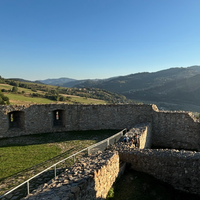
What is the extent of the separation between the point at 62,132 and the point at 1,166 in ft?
21.7

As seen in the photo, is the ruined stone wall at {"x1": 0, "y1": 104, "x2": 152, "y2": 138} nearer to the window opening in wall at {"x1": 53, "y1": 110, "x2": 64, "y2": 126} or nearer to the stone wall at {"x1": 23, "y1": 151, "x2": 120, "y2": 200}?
the window opening in wall at {"x1": 53, "y1": 110, "x2": 64, "y2": 126}

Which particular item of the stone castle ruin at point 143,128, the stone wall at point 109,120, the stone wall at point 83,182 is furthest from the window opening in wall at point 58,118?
the stone wall at point 83,182

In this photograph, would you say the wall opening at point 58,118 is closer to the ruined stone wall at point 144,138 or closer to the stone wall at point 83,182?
the ruined stone wall at point 144,138

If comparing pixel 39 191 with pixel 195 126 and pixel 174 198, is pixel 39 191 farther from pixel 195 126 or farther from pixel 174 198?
pixel 195 126

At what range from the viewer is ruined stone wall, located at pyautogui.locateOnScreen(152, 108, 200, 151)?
1226 cm

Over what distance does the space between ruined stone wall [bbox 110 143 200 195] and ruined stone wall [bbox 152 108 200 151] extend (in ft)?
18.7

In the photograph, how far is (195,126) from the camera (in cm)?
1220

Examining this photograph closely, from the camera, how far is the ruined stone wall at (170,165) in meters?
6.77

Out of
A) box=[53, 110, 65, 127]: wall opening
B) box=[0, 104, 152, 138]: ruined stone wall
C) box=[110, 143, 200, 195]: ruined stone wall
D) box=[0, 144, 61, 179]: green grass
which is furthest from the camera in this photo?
box=[53, 110, 65, 127]: wall opening

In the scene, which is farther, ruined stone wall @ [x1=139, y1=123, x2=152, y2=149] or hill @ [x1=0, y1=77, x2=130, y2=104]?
hill @ [x1=0, y1=77, x2=130, y2=104]

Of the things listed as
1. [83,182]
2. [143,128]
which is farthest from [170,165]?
[143,128]

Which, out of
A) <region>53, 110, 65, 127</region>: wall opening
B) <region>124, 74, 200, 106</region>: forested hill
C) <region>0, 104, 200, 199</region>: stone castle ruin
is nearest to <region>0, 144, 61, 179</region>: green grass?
<region>0, 104, 200, 199</region>: stone castle ruin

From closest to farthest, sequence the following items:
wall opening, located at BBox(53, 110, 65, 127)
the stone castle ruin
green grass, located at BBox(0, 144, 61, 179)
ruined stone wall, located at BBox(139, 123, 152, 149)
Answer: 1. the stone castle ruin
2. green grass, located at BBox(0, 144, 61, 179)
3. ruined stone wall, located at BBox(139, 123, 152, 149)
4. wall opening, located at BBox(53, 110, 65, 127)

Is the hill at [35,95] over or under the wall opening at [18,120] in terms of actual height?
over
